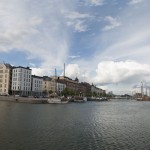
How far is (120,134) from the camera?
4616 centimetres

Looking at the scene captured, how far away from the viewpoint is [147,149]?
Answer: 3538 centimetres

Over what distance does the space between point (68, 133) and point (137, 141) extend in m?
11.6

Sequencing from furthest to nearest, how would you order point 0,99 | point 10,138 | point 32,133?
point 0,99 → point 32,133 → point 10,138

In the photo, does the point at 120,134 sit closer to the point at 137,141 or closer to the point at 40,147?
the point at 137,141

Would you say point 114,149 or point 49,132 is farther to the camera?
point 49,132

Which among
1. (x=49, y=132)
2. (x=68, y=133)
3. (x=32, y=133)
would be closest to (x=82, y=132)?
(x=68, y=133)

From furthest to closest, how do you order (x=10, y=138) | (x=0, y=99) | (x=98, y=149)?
1. (x=0, y=99)
2. (x=10, y=138)
3. (x=98, y=149)

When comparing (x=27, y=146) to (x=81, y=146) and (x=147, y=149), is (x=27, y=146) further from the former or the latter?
(x=147, y=149)

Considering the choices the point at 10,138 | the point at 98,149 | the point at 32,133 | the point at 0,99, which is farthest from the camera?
the point at 0,99

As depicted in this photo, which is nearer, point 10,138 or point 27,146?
point 27,146

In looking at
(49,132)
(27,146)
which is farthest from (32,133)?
(27,146)

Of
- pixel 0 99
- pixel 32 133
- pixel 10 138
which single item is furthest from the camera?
pixel 0 99

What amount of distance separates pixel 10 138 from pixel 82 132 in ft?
43.0

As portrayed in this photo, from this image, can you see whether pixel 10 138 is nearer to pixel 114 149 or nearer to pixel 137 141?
pixel 114 149
